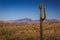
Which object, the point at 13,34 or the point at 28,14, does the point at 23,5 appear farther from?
the point at 13,34

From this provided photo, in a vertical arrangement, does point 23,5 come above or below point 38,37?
above

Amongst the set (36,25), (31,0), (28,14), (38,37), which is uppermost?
(31,0)

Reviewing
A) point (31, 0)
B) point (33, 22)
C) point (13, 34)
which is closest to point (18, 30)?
point (13, 34)

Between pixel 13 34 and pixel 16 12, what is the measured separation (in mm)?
1013

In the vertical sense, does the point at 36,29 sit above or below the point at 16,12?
below

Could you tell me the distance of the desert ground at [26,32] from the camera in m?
7.51

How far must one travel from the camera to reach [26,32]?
24.6 ft

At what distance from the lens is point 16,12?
25.4 feet

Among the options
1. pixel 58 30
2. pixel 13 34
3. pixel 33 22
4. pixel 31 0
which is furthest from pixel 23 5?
pixel 58 30

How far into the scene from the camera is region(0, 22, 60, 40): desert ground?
7507mm

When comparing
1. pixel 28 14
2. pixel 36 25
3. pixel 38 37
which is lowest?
pixel 38 37

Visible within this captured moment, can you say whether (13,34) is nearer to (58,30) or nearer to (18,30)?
(18,30)

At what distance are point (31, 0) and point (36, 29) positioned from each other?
52.7 inches

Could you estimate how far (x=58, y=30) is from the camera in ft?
25.1
